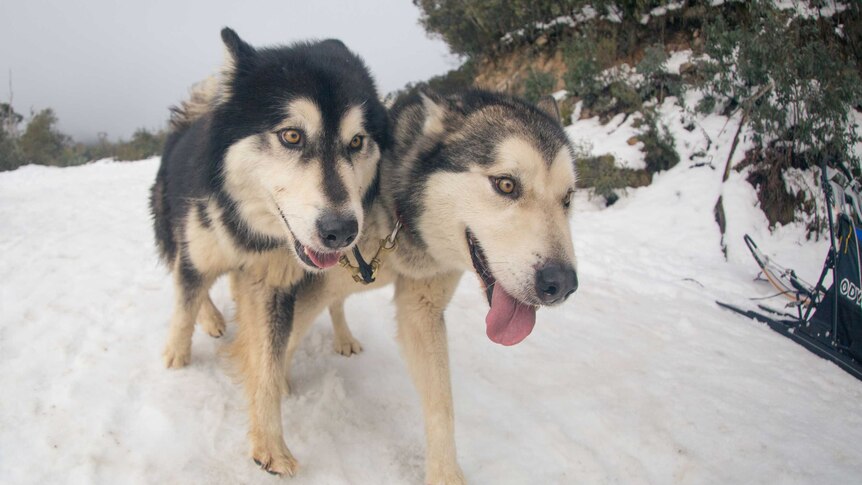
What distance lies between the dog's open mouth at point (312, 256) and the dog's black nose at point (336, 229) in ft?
0.42

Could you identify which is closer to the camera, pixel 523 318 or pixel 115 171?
pixel 523 318

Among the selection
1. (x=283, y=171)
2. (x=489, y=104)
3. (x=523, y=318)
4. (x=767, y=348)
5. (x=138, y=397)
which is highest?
(x=489, y=104)

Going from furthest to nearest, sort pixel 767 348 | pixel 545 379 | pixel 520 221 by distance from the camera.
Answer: pixel 767 348 → pixel 545 379 → pixel 520 221

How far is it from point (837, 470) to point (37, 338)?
420cm

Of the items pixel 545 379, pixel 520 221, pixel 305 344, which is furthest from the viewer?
pixel 305 344

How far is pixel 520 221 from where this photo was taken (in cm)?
181

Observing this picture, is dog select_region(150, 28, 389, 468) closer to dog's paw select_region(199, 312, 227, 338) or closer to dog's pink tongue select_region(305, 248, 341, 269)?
dog's pink tongue select_region(305, 248, 341, 269)

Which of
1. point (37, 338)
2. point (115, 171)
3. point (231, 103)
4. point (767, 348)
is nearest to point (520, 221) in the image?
point (231, 103)

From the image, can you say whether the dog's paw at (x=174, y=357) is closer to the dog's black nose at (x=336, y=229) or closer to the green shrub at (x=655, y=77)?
the dog's black nose at (x=336, y=229)

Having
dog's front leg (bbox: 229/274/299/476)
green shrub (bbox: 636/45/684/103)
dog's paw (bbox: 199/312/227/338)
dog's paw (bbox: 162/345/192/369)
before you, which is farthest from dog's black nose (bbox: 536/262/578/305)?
green shrub (bbox: 636/45/684/103)

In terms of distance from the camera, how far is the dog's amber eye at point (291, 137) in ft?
6.41

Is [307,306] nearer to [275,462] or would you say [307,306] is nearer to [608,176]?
[275,462]

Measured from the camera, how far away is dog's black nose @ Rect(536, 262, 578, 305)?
1.68 metres

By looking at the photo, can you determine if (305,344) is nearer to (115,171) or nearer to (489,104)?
(489,104)
